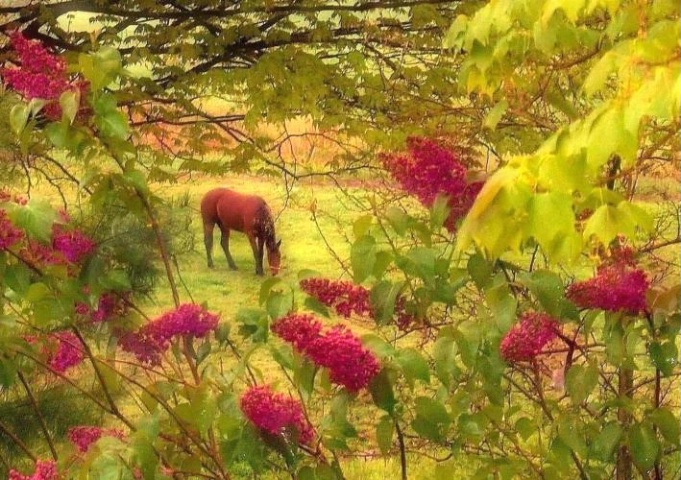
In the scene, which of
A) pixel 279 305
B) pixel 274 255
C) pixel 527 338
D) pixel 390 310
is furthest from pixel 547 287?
pixel 274 255

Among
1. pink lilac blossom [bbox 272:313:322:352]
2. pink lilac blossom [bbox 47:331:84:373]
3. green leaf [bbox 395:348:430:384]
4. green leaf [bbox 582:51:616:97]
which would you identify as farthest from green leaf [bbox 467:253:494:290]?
pink lilac blossom [bbox 47:331:84:373]

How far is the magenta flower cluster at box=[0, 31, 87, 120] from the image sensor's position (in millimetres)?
892

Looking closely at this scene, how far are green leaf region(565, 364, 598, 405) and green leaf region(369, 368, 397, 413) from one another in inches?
9.0

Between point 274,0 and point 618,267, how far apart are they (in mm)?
1229

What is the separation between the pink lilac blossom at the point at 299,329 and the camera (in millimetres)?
790

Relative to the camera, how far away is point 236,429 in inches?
37.4

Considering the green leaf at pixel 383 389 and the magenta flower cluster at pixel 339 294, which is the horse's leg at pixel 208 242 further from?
the green leaf at pixel 383 389

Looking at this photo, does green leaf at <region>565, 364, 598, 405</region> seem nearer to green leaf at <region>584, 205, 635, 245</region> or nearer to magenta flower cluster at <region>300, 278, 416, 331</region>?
magenta flower cluster at <region>300, 278, 416, 331</region>

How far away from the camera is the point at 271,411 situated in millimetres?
902

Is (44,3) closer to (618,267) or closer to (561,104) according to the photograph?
(561,104)

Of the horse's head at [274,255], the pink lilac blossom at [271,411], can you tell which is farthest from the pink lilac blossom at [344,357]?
the horse's head at [274,255]

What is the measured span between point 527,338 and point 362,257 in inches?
7.3

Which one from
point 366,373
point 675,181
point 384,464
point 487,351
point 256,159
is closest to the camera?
point 366,373

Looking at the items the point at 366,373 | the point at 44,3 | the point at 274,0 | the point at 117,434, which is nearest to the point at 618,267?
the point at 366,373
